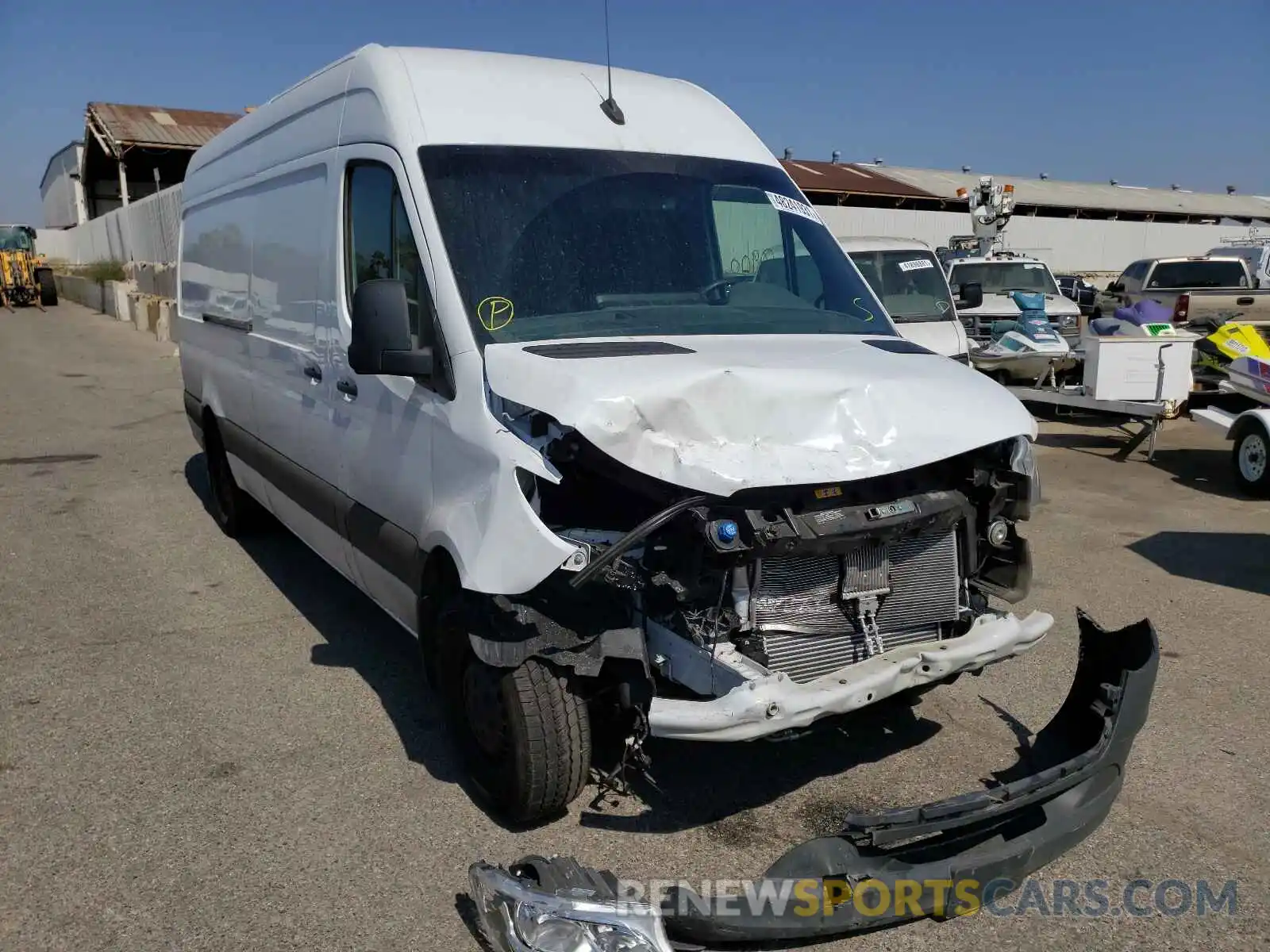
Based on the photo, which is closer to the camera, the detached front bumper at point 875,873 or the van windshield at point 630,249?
the detached front bumper at point 875,873

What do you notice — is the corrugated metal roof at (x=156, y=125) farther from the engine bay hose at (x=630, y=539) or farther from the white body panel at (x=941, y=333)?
the engine bay hose at (x=630, y=539)

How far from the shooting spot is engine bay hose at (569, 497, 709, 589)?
3.06 m

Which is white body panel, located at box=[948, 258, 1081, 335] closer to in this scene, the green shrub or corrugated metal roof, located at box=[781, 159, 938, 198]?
A: corrugated metal roof, located at box=[781, 159, 938, 198]

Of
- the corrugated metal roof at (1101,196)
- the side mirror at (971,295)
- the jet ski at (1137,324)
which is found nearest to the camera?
the side mirror at (971,295)

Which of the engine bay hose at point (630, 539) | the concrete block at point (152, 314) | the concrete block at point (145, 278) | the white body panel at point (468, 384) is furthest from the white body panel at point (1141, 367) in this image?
the concrete block at point (145, 278)

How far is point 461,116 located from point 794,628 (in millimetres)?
2368

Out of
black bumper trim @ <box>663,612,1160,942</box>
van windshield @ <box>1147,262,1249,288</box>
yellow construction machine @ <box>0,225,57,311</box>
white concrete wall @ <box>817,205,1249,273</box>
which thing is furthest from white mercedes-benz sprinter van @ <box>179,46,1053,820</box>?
yellow construction machine @ <box>0,225,57,311</box>

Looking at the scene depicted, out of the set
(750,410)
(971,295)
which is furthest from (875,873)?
(971,295)

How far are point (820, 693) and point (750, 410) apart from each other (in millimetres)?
890

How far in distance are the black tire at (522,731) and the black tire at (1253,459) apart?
24.7 ft

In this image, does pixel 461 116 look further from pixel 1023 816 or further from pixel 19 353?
pixel 19 353

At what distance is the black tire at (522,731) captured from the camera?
3.42 m

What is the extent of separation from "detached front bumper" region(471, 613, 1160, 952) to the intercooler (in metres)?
0.58

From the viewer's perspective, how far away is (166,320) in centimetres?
2269
